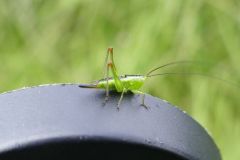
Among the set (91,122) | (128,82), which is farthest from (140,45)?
(91,122)

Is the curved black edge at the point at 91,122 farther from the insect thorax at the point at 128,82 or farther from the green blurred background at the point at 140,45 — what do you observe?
the green blurred background at the point at 140,45

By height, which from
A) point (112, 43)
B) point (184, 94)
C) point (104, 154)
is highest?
point (112, 43)

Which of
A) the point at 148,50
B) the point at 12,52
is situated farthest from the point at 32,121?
the point at 12,52

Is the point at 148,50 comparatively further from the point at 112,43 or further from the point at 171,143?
the point at 171,143

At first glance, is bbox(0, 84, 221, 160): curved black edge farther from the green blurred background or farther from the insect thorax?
the green blurred background

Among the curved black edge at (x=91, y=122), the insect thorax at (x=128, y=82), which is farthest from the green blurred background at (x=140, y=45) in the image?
the curved black edge at (x=91, y=122)

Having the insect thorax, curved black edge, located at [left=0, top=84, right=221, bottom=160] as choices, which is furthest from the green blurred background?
curved black edge, located at [left=0, top=84, right=221, bottom=160]
